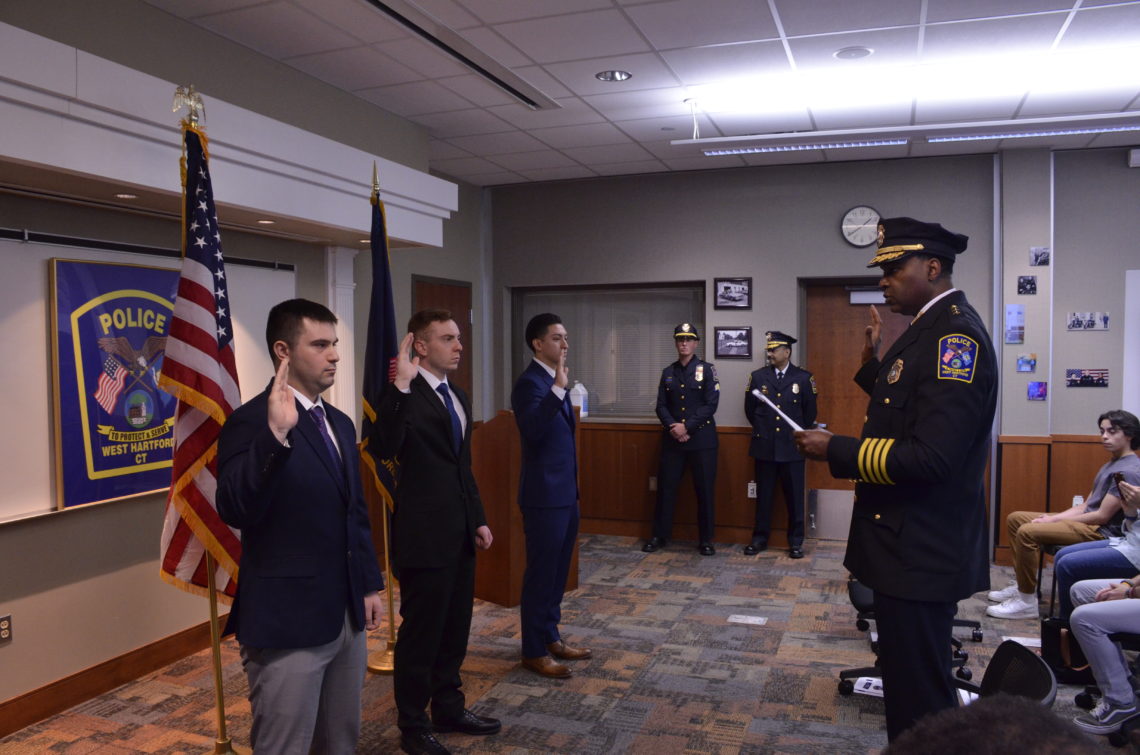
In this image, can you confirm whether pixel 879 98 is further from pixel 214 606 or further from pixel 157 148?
pixel 214 606

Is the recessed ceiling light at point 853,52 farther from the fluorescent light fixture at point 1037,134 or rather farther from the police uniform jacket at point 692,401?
the police uniform jacket at point 692,401

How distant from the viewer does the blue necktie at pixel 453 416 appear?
3.12 m

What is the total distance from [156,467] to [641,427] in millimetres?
4076

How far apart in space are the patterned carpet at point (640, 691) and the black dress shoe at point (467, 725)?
3 centimetres

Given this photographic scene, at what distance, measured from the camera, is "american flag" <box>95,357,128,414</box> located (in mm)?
3697

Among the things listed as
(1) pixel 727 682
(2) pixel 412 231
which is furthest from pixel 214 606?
(2) pixel 412 231

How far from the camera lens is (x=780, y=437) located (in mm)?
6387

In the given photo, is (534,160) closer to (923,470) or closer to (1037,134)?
(1037,134)

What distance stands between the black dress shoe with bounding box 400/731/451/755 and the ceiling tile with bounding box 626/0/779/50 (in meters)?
3.08

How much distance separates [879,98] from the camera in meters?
5.00

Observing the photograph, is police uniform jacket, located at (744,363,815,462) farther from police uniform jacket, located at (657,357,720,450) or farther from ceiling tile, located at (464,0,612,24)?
ceiling tile, located at (464,0,612,24)

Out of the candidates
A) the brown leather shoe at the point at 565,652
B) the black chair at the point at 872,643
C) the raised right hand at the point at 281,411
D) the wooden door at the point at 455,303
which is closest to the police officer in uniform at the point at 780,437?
the black chair at the point at 872,643

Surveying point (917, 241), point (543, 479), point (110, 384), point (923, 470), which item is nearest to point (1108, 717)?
point (923, 470)

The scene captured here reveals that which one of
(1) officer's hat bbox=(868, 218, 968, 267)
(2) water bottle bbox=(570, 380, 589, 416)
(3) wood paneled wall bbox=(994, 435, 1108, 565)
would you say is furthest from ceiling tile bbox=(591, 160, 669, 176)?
(1) officer's hat bbox=(868, 218, 968, 267)
